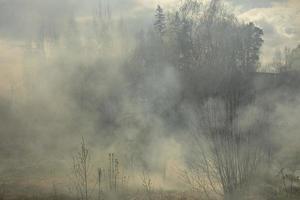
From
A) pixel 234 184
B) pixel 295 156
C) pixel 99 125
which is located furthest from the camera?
pixel 99 125

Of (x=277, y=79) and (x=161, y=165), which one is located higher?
(x=277, y=79)

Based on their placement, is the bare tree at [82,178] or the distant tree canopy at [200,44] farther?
the distant tree canopy at [200,44]

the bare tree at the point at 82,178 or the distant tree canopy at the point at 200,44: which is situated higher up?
the distant tree canopy at the point at 200,44

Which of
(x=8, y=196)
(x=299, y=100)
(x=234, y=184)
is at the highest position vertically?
(x=299, y=100)

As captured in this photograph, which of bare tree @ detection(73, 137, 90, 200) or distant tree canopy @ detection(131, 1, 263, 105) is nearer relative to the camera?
bare tree @ detection(73, 137, 90, 200)

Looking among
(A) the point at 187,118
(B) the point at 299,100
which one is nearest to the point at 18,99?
(A) the point at 187,118

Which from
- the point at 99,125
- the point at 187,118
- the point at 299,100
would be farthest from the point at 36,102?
the point at 299,100

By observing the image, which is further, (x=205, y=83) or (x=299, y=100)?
(x=205, y=83)

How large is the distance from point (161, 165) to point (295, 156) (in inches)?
272

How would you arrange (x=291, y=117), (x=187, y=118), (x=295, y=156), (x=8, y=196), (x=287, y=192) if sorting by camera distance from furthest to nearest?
(x=187, y=118) < (x=291, y=117) < (x=295, y=156) < (x=8, y=196) < (x=287, y=192)

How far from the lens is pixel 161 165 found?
20.8 metres

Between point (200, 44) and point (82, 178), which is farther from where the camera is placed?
point (200, 44)

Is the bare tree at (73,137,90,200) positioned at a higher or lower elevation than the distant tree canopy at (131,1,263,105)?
lower

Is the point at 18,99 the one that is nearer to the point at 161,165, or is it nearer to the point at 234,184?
the point at 161,165
